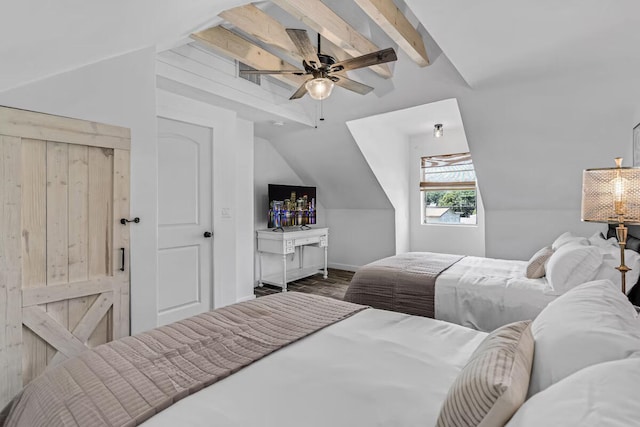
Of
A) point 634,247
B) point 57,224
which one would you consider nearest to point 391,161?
point 634,247

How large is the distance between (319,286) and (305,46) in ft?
11.3

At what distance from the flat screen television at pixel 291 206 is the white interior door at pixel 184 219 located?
1.34 m

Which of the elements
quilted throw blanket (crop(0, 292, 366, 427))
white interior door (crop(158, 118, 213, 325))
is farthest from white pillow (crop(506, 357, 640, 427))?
white interior door (crop(158, 118, 213, 325))

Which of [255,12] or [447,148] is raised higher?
[255,12]

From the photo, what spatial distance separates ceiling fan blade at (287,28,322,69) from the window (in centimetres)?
366

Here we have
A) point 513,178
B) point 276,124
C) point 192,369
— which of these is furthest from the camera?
point 276,124

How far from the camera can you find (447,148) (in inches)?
214

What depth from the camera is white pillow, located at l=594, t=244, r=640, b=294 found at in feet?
6.56

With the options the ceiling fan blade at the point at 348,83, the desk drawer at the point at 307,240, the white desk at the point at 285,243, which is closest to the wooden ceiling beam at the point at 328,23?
the ceiling fan blade at the point at 348,83

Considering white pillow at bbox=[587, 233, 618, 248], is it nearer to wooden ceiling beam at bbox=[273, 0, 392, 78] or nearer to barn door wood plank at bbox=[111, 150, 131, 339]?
wooden ceiling beam at bbox=[273, 0, 392, 78]

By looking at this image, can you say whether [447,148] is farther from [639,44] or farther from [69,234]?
[69,234]

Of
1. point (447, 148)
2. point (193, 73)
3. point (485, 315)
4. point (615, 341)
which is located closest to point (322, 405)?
point (615, 341)

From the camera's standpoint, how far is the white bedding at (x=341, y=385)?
37.3 inches

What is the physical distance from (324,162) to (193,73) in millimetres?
2515
